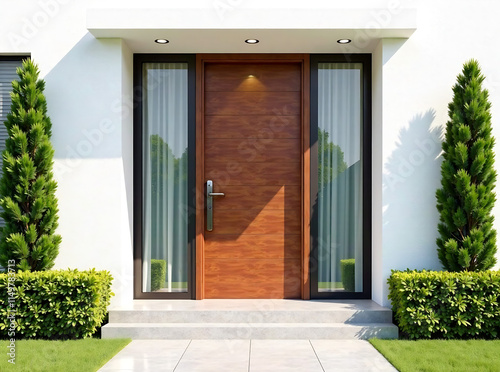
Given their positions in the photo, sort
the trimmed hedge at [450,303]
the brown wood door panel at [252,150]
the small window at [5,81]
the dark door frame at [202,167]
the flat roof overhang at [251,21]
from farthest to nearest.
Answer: the brown wood door panel at [252,150] → the dark door frame at [202,167] → the small window at [5,81] → the flat roof overhang at [251,21] → the trimmed hedge at [450,303]

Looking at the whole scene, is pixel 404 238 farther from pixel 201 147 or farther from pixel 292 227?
pixel 201 147

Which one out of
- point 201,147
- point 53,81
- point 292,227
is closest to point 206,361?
point 292,227

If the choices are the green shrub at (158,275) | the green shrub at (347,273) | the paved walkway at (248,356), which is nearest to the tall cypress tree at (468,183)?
the green shrub at (347,273)

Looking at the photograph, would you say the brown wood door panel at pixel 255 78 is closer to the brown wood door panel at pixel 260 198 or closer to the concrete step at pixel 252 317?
the brown wood door panel at pixel 260 198

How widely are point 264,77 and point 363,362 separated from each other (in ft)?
10.7

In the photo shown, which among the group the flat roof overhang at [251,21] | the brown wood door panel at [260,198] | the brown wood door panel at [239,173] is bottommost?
the brown wood door panel at [260,198]

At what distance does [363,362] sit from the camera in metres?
4.44

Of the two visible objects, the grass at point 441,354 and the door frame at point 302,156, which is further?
the door frame at point 302,156

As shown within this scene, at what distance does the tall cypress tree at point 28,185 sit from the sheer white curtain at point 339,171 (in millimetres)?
2840

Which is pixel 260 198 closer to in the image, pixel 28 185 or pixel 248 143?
pixel 248 143

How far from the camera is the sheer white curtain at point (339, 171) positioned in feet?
19.9

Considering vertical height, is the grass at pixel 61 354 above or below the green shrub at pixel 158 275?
below

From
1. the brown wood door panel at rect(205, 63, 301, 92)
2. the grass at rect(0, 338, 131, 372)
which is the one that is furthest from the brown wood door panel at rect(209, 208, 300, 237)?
the grass at rect(0, 338, 131, 372)

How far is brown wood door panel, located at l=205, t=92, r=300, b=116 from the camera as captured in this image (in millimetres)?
6145
